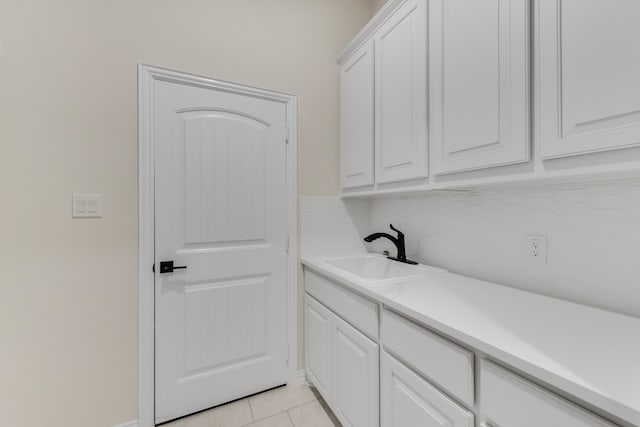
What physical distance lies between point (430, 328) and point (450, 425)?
272 millimetres

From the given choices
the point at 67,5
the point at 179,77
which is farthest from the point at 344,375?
the point at 67,5

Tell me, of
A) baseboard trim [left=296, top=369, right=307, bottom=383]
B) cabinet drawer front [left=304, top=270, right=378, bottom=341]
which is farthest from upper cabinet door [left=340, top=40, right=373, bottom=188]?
baseboard trim [left=296, top=369, right=307, bottom=383]

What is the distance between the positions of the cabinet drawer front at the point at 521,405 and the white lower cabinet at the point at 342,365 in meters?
0.49

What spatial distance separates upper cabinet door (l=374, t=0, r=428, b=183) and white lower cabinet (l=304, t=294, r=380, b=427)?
844 millimetres

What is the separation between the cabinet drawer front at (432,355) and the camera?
30.0 inches

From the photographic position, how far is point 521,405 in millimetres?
627

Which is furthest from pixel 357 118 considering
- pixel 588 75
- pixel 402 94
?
pixel 588 75

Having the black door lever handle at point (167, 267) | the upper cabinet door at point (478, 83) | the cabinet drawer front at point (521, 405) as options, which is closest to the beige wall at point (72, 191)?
the black door lever handle at point (167, 267)

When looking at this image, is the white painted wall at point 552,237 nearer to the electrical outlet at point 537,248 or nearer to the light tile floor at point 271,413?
the electrical outlet at point 537,248

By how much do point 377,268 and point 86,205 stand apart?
A: 5.50ft

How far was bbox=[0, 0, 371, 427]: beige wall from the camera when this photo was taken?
4.20ft

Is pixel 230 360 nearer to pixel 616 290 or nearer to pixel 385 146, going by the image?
pixel 385 146

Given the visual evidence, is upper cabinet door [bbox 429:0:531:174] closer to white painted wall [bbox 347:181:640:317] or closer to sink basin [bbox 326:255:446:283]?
white painted wall [bbox 347:181:640:317]

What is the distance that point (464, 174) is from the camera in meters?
1.11
